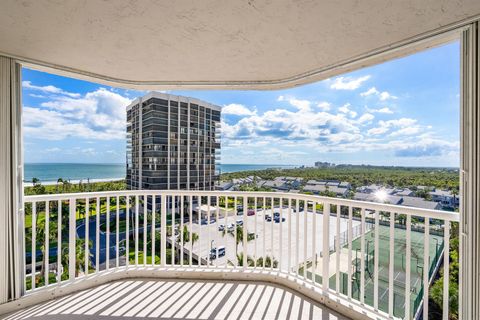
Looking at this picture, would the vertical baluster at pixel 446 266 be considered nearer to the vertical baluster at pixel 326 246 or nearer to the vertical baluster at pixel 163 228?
the vertical baluster at pixel 326 246

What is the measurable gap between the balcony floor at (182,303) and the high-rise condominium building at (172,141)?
26.5 feet

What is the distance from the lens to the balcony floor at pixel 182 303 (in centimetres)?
204

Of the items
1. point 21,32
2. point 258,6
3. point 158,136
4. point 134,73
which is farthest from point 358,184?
point 158,136

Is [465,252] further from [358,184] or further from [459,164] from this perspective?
[358,184]

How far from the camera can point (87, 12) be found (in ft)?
4.95

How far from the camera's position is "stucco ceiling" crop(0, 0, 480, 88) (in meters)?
1.45

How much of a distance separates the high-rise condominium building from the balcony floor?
806cm

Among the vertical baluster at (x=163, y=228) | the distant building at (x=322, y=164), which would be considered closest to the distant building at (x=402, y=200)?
the distant building at (x=322, y=164)

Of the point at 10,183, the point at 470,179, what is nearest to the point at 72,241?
the point at 10,183

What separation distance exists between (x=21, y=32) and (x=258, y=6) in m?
1.90

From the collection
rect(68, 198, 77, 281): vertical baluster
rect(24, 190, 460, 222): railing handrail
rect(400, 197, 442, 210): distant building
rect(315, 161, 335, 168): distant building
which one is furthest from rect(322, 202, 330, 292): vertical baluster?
rect(68, 198, 77, 281): vertical baluster

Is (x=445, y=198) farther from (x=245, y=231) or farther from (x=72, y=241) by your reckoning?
(x=72, y=241)

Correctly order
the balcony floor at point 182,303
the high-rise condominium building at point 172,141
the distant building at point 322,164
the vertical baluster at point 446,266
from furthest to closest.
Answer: the high-rise condominium building at point 172,141
the distant building at point 322,164
the balcony floor at point 182,303
the vertical baluster at point 446,266

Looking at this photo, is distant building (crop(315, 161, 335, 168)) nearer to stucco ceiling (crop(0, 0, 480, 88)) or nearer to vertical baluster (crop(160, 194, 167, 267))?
stucco ceiling (crop(0, 0, 480, 88))
